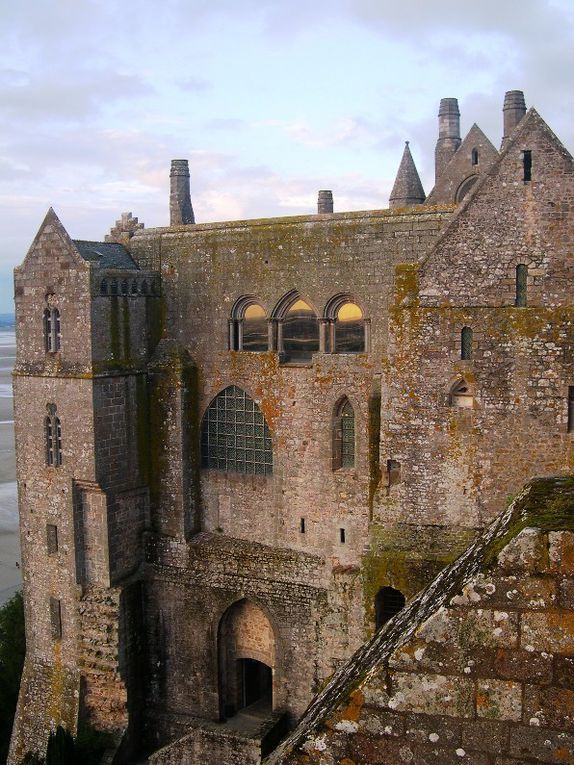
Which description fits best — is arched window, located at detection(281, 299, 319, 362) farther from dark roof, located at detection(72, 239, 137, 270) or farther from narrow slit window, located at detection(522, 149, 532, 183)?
narrow slit window, located at detection(522, 149, 532, 183)

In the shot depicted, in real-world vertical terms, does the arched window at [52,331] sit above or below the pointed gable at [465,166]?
below

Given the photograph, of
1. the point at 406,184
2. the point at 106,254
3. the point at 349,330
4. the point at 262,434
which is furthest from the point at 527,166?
the point at 406,184

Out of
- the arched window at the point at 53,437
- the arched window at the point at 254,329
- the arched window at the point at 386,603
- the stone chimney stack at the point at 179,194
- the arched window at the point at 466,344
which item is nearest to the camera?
the arched window at the point at 466,344

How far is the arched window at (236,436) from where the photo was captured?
17.7 meters

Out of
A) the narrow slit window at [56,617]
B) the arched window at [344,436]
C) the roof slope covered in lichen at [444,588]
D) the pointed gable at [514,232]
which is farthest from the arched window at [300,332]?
the roof slope covered in lichen at [444,588]

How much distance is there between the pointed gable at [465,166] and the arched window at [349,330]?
28.8ft

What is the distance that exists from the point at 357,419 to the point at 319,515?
7.21ft

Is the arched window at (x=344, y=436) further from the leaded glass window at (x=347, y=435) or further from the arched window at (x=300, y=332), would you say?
the arched window at (x=300, y=332)

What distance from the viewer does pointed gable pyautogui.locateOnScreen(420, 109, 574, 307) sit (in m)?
12.4

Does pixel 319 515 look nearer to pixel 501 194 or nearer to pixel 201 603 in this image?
pixel 201 603

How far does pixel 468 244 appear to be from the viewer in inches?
508

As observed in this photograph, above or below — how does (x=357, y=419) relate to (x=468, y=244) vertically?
below

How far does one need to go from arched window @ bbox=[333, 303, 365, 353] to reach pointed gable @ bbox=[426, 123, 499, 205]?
8.78 metres

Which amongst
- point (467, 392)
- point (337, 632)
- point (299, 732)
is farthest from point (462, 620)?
point (337, 632)
